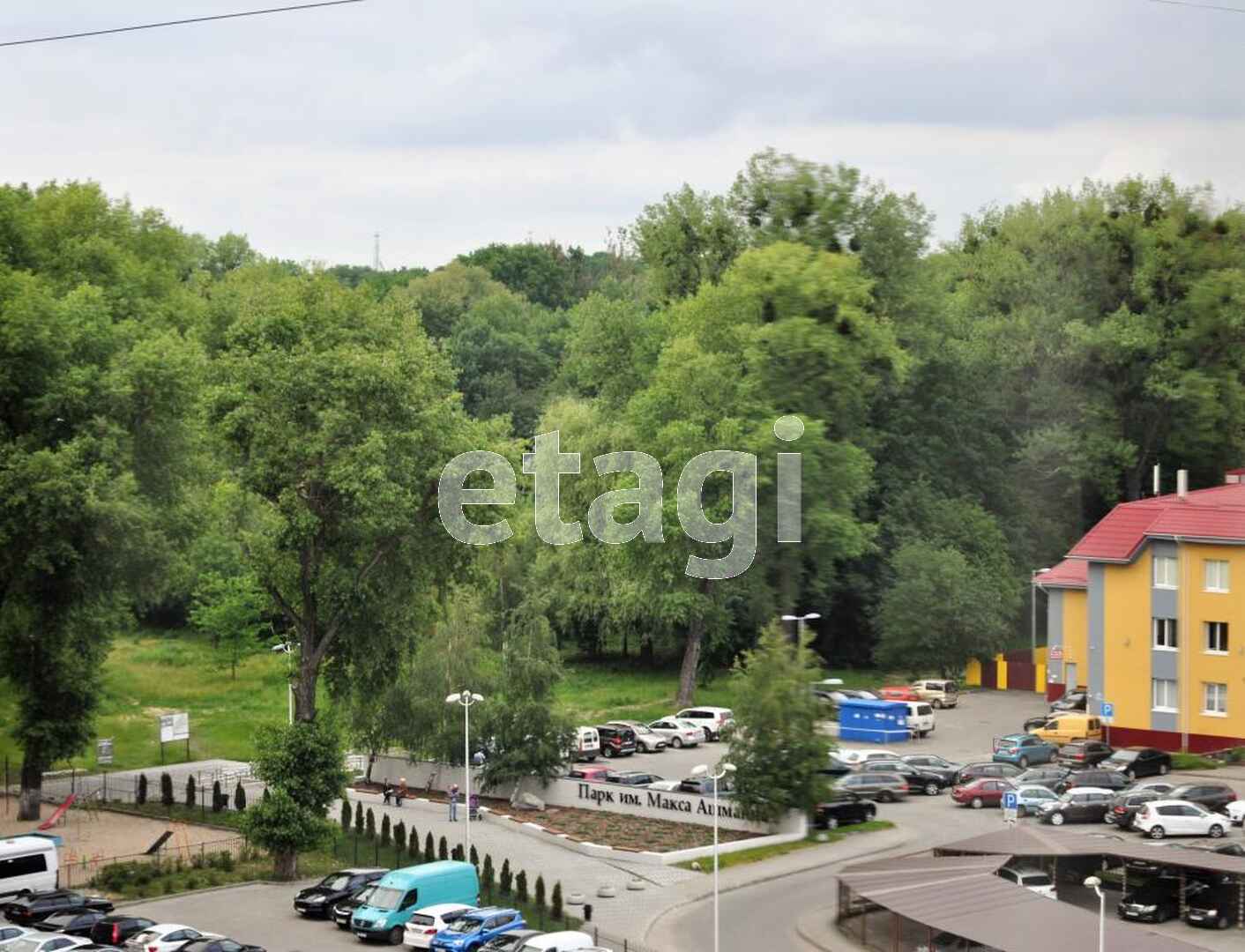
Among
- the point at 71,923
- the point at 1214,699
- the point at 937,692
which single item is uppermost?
the point at 1214,699

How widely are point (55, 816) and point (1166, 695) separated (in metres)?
35.6

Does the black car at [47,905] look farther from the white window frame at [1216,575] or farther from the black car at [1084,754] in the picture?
the white window frame at [1216,575]

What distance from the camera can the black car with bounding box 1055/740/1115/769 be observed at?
49.1 meters

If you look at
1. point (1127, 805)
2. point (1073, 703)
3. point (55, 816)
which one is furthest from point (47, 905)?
point (1073, 703)

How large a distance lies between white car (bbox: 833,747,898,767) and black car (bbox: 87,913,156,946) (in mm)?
23942

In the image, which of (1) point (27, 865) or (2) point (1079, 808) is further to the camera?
(2) point (1079, 808)

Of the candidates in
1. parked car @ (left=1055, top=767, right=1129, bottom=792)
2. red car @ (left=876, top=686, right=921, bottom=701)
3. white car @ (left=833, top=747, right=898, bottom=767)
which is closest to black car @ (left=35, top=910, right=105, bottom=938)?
white car @ (left=833, top=747, right=898, bottom=767)

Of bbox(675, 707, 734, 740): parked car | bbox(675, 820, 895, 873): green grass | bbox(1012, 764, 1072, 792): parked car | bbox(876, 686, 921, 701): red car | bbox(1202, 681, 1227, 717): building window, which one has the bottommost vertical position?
bbox(675, 820, 895, 873): green grass

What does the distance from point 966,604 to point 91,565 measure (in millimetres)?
37379

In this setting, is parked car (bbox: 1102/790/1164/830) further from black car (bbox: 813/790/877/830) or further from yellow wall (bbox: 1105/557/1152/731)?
yellow wall (bbox: 1105/557/1152/731)

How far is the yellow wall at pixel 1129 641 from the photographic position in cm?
5256

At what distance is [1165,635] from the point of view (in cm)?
5225

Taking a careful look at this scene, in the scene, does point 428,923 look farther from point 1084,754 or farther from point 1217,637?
point 1217,637

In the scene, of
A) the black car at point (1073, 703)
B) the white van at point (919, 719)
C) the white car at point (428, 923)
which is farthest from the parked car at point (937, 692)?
the white car at point (428, 923)
